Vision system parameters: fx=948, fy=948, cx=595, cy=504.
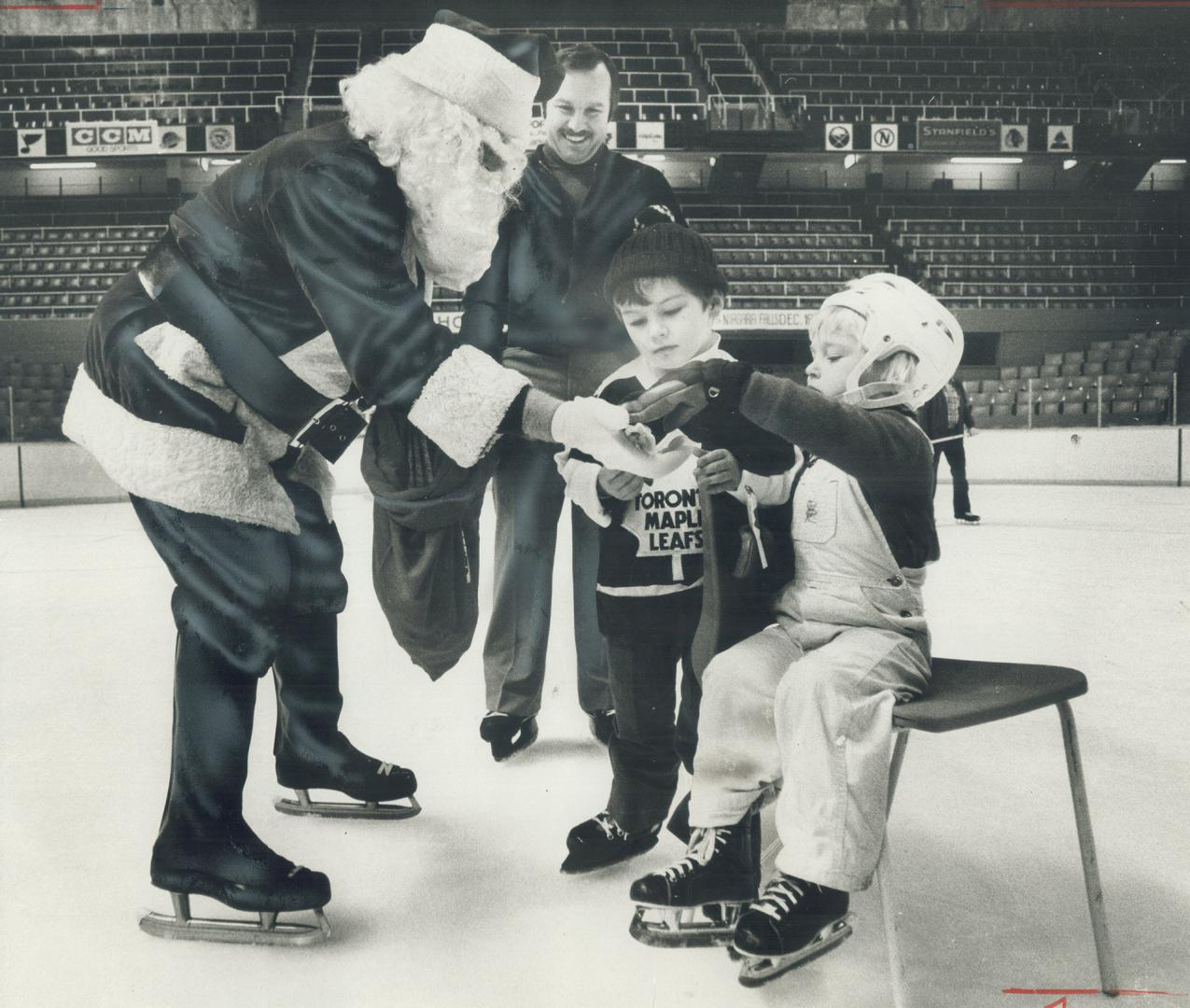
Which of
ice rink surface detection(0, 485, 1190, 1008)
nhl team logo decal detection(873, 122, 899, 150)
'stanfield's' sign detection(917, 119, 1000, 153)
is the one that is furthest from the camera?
nhl team logo decal detection(873, 122, 899, 150)

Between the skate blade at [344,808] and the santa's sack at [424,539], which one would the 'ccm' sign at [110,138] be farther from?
the skate blade at [344,808]

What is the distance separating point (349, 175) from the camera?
861mm

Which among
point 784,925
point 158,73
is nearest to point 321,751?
point 784,925

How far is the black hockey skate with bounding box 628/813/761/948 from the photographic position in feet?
3.03

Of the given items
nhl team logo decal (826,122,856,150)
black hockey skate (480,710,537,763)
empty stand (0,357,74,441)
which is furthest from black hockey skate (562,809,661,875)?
empty stand (0,357,74,441)

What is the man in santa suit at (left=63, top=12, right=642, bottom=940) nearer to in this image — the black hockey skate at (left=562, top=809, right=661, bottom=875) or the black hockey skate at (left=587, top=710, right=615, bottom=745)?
the black hockey skate at (left=562, top=809, right=661, bottom=875)

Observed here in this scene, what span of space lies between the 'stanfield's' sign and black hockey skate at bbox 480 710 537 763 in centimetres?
111

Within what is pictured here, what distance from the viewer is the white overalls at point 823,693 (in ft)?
2.81

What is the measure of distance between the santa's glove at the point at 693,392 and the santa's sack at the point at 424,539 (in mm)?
238

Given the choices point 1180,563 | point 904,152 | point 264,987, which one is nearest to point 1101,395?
point 1180,563

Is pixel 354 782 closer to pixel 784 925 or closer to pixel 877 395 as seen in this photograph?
pixel 784 925

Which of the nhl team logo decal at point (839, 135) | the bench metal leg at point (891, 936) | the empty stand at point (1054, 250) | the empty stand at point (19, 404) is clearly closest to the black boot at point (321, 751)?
the bench metal leg at point (891, 936)

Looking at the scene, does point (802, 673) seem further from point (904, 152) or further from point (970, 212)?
point (970, 212)

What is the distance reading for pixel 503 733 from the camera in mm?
1222
